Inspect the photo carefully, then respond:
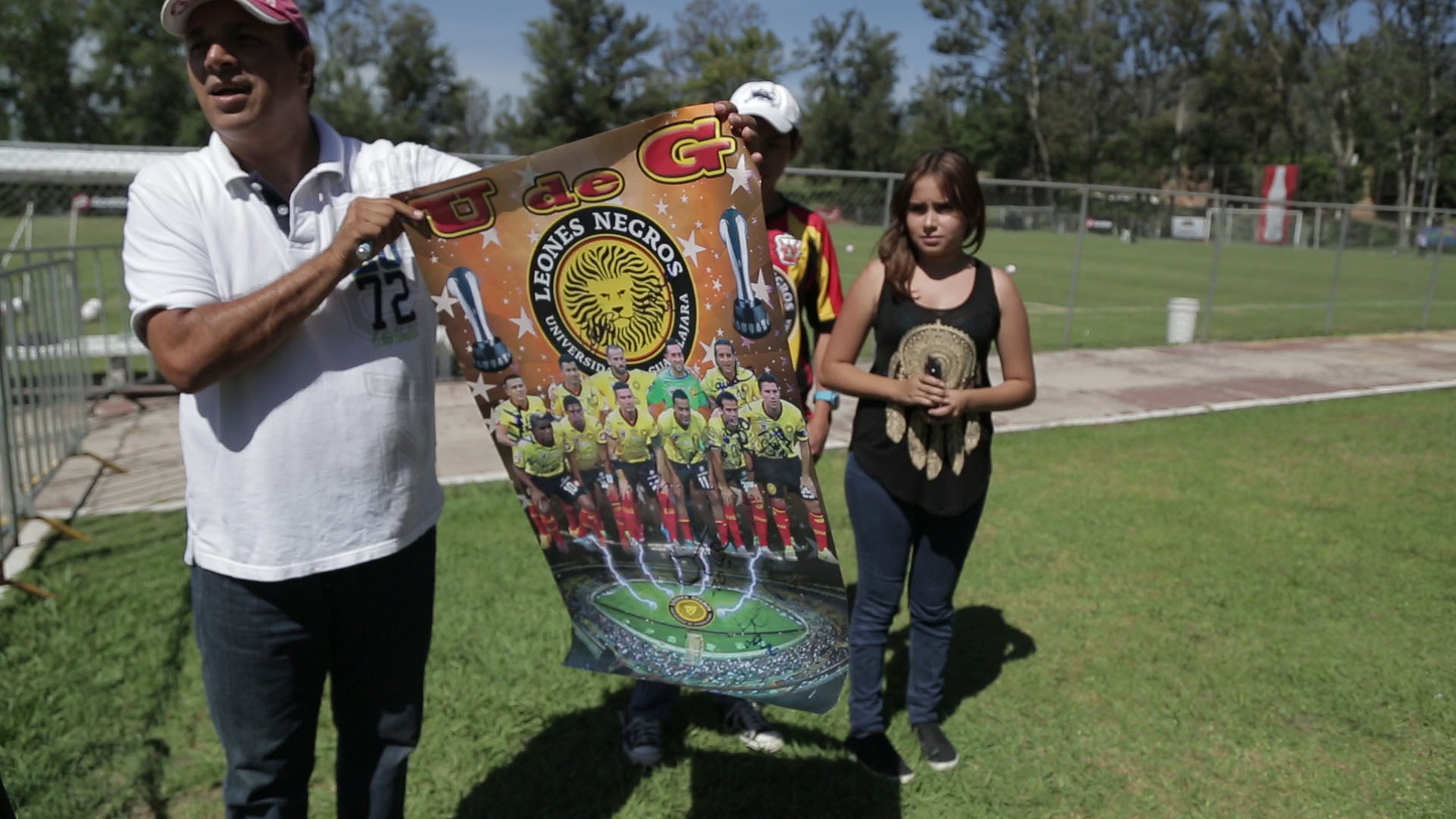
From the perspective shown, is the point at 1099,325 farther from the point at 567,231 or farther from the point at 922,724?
the point at 567,231

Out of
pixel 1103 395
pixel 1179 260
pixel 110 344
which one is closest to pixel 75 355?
pixel 110 344

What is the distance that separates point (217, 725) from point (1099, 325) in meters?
15.2

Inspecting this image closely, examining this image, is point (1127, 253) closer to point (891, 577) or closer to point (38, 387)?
point (38, 387)

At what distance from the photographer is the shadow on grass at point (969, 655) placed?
146 inches

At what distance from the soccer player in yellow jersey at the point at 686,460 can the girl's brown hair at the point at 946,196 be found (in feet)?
3.71

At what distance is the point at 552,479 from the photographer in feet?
7.30

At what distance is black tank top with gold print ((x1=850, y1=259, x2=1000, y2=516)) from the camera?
2969 millimetres

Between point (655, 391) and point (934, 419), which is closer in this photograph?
point (655, 391)

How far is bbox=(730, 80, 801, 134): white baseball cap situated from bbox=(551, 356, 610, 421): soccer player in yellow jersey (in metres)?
1.03

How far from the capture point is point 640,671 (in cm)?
232

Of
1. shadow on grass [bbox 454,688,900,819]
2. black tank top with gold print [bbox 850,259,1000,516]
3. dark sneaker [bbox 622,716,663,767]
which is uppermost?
black tank top with gold print [bbox 850,259,1000,516]

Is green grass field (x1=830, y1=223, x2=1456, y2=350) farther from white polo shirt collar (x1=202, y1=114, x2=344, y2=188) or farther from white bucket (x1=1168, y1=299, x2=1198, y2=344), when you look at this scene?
white polo shirt collar (x1=202, y1=114, x2=344, y2=188)

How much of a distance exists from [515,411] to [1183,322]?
42.0 ft

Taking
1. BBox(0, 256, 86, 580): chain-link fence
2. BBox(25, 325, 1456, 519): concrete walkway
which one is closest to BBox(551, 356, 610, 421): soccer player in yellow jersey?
BBox(0, 256, 86, 580): chain-link fence
